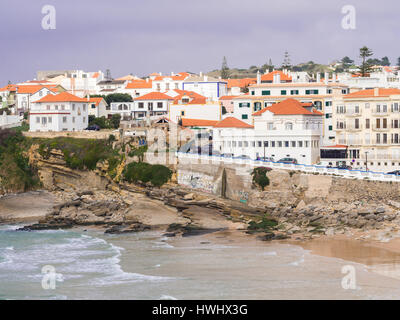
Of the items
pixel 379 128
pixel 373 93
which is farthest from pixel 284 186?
pixel 373 93

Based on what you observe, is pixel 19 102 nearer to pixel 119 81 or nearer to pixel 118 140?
pixel 119 81

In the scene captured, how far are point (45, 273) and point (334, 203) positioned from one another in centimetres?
2325

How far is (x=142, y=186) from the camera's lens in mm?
61812

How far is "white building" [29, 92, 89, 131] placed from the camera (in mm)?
75688

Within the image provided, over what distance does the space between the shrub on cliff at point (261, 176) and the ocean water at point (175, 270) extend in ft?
23.5

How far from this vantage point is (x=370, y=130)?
64500mm

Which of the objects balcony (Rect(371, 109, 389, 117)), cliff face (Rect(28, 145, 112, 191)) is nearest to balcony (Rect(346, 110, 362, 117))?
balcony (Rect(371, 109, 389, 117))

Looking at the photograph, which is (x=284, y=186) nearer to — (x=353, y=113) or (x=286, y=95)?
(x=353, y=113)

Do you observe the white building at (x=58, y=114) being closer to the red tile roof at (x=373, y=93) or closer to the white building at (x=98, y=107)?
the white building at (x=98, y=107)

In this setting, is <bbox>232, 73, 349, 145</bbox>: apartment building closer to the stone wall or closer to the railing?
the railing

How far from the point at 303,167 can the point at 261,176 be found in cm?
338

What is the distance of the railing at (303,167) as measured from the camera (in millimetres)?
55219

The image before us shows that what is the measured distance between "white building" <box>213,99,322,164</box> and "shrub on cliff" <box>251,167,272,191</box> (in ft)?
18.6

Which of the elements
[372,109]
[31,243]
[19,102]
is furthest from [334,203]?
[19,102]
